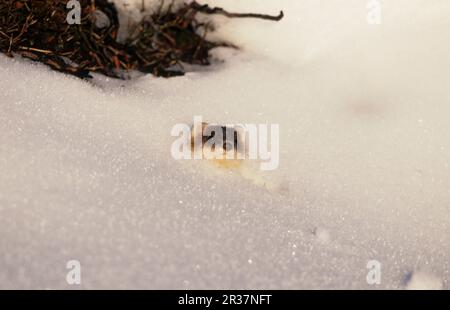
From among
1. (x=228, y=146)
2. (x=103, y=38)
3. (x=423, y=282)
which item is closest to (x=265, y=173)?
(x=228, y=146)

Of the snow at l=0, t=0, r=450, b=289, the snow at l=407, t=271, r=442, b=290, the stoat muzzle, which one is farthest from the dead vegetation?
Answer: the snow at l=407, t=271, r=442, b=290

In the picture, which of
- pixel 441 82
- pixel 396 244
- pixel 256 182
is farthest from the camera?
pixel 441 82

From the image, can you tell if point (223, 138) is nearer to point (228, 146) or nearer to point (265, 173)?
point (228, 146)

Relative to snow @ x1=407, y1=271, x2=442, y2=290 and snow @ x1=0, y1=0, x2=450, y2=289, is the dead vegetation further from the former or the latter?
snow @ x1=407, y1=271, x2=442, y2=290

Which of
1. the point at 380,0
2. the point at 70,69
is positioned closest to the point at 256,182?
the point at 70,69

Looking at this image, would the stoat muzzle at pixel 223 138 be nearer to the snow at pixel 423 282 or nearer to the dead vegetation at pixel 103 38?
the dead vegetation at pixel 103 38

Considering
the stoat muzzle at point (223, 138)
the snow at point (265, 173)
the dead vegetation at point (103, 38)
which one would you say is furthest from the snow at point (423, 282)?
the dead vegetation at point (103, 38)

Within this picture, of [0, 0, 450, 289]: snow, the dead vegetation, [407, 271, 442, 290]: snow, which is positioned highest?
the dead vegetation

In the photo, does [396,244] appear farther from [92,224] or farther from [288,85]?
[92,224]
